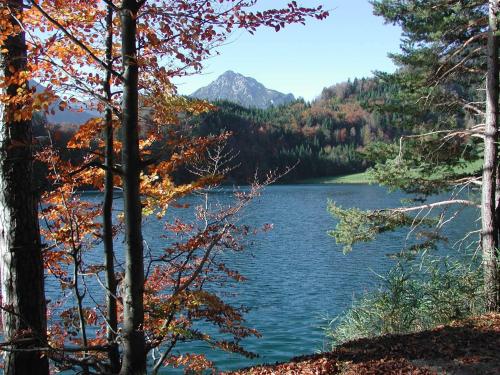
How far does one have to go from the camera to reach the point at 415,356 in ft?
18.4

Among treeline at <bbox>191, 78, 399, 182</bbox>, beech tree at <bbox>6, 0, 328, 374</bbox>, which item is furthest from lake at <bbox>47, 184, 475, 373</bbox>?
treeline at <bbox>191, 78, 399, 182</bbox>

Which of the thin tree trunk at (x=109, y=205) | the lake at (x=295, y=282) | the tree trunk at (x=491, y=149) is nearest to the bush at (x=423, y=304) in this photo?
the tree trunk at (x=491, y=149)

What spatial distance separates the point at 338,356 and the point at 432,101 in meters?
7.37

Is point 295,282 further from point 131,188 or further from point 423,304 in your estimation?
point 131,188

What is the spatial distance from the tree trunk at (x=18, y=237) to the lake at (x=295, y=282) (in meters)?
3.24

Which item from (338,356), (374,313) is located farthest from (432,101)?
(338,356)

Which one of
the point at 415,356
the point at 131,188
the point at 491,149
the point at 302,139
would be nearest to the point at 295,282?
the point at 491,149

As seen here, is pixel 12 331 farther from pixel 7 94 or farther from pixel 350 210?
pixel 350 210

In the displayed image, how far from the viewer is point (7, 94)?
461 centimetres

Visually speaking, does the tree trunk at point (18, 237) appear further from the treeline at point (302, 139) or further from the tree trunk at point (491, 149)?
the treeline at point (302, 139)

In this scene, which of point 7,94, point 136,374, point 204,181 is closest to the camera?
point 136,374

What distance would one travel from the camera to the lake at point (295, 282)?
45.6 feet

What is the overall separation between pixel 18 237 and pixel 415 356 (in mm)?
4478

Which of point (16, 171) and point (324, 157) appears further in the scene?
point (324, 157)
